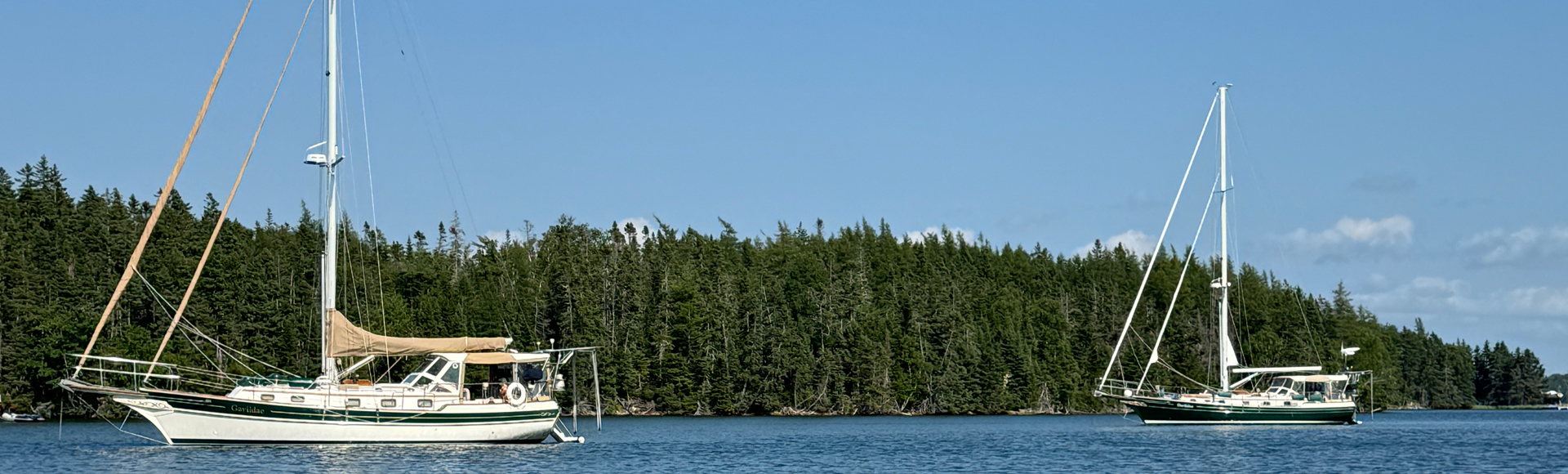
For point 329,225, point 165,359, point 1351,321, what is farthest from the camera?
point 1351,321

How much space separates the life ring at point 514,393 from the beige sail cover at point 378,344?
172 cm

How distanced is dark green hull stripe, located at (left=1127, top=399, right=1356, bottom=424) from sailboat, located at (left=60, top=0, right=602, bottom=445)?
36.8m

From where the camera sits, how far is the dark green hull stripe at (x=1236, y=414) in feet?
251

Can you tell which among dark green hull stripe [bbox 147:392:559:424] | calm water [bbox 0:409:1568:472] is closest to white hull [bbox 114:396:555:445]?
dark green hull stripe [bbox 147:392:559:424]

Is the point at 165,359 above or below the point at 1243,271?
below

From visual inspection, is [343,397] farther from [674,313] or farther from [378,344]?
[674,313]

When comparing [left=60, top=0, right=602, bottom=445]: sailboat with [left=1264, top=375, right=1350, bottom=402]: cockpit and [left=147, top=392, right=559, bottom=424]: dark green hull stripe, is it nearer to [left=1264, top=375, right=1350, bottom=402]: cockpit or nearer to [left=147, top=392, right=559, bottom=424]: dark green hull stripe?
[left=147, top=392, right=559, bottom=424]: dark green hull stripe

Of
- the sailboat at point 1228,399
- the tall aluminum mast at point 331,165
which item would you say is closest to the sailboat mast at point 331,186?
the tall aluminum mast at point 331,165

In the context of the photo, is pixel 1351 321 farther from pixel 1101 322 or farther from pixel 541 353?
pixel 541 353

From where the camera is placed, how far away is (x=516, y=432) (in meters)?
52.7

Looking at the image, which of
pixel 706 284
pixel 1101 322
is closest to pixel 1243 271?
pixel 1101 322

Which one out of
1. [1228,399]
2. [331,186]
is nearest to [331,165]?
[331,186]

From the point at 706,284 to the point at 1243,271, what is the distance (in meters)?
69.6

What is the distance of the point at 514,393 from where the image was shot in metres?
52.1
